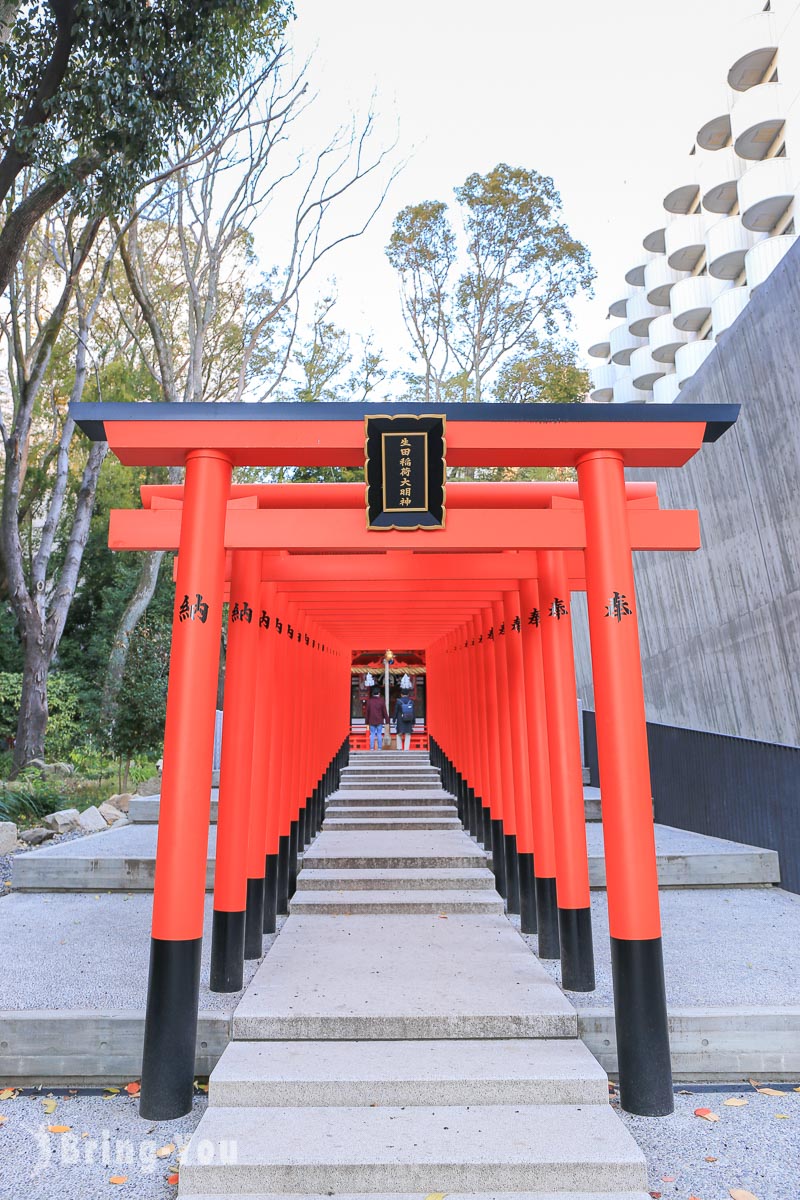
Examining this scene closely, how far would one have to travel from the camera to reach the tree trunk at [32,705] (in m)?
11.3

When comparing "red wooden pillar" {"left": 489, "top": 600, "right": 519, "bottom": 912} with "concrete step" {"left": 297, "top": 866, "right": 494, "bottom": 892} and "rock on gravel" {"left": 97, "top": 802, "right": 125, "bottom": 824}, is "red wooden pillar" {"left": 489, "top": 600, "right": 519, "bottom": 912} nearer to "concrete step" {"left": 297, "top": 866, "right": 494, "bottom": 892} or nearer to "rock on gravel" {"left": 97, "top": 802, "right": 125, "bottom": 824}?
"concrete step" {"left": 297, "top": 866, "right": 494, "bottom": 892}

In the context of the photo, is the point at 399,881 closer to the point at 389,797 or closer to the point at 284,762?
the point at 284,762

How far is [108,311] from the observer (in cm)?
1803

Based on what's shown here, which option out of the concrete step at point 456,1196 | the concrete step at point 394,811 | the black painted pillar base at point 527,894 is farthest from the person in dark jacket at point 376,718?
the concrete step at point 456,1196

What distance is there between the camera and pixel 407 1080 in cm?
322

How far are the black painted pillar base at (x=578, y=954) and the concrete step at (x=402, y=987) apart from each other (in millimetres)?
143

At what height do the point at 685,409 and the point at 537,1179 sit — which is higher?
the point at 685,409

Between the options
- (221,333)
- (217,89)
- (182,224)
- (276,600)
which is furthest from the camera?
(221,333)

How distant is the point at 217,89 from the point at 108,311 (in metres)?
11.3

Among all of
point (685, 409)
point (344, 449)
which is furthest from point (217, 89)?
point (685, 409)

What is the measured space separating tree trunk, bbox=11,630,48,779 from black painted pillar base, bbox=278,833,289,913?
675 centimetres

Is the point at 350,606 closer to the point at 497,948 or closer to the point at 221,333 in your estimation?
the point at 497,948

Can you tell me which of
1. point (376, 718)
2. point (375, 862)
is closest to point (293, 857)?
point (375, 862)

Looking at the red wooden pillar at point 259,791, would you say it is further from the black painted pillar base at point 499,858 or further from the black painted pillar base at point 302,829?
the black painted pillar base at point 499,858
